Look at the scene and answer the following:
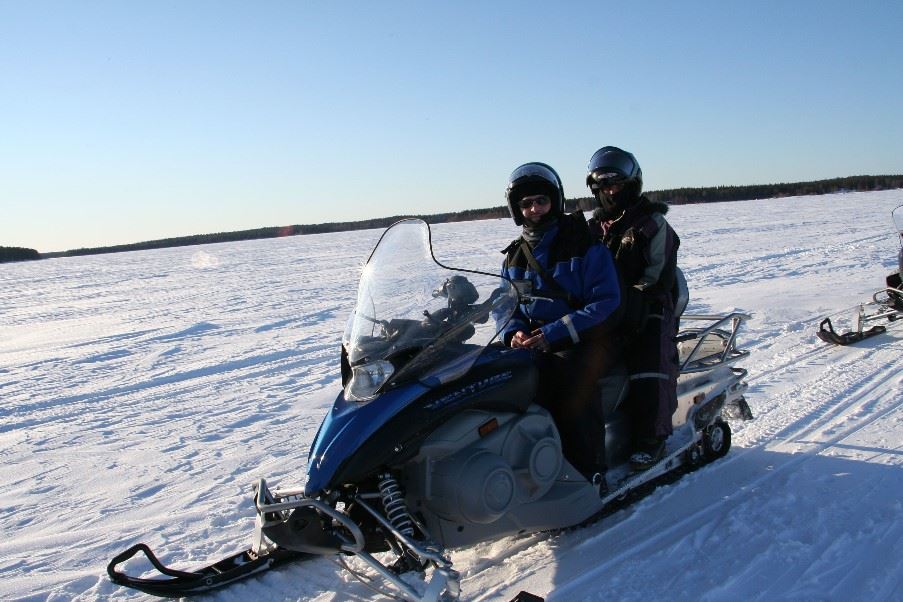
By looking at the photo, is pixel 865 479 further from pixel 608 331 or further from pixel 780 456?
pixel 608 331

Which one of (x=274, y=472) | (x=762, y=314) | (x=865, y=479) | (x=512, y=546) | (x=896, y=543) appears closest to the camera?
(x=896, y=543)

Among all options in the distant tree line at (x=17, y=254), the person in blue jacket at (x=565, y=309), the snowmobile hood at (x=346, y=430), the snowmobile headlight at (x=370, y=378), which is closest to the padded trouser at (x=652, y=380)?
the person in blue jacket at (x=565, y=309)

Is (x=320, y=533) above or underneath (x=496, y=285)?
underneath

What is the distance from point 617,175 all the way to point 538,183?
2.79 ft

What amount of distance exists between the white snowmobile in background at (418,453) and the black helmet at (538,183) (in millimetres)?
549

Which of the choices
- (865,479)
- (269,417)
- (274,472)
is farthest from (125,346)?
(865,479)

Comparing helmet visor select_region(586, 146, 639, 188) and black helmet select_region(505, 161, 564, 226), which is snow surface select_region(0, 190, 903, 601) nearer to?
black helmet select_region(505, 161, 564, 226)

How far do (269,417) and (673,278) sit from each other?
3257 mm

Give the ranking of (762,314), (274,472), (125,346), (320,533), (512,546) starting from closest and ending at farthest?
(320,533), (512,546), (274,472), (762,314), (125,346)

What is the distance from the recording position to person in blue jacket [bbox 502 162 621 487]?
3.55 meters

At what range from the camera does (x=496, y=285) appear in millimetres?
3414

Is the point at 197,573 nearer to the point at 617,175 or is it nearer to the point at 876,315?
the point at 617,175

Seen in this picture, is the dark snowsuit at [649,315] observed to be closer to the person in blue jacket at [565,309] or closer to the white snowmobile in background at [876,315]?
the person in blue jacket at [565,309]

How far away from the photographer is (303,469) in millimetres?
4504
